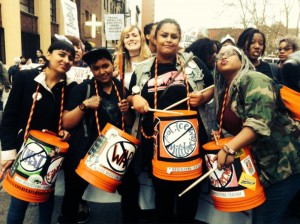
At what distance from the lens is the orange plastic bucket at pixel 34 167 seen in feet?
7.62

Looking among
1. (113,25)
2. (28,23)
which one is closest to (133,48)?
(113,25)

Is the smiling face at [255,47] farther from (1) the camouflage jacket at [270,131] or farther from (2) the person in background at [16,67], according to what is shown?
(2) the person in background at [16,67]

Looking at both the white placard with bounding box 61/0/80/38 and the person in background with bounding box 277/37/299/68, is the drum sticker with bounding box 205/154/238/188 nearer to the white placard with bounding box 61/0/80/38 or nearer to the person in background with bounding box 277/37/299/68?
the person in background with bounding box 277/37/299/68

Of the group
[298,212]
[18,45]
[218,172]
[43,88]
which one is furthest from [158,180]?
[18,45]

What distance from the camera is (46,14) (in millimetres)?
17438

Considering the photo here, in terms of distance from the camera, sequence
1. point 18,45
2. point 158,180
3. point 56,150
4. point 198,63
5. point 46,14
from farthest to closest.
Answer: point 46,14 → point 18,45 → point 198,63 → point 158,180 → point 56,150

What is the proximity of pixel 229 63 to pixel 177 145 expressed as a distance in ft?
2.24

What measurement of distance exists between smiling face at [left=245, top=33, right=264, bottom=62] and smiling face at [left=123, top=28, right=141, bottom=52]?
4.43 feet

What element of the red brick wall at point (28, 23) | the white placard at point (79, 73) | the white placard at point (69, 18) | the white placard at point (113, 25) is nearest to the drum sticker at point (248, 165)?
the white placard at point (79, 73)

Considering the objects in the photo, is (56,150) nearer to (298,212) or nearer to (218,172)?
(218,172)

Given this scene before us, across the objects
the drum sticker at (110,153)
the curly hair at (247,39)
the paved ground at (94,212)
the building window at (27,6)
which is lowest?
the paved ground at (94,212)

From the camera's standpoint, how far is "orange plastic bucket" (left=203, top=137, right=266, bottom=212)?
2.12 m

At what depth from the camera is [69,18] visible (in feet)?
18.0

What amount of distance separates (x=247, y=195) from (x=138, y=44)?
7.66 ft
